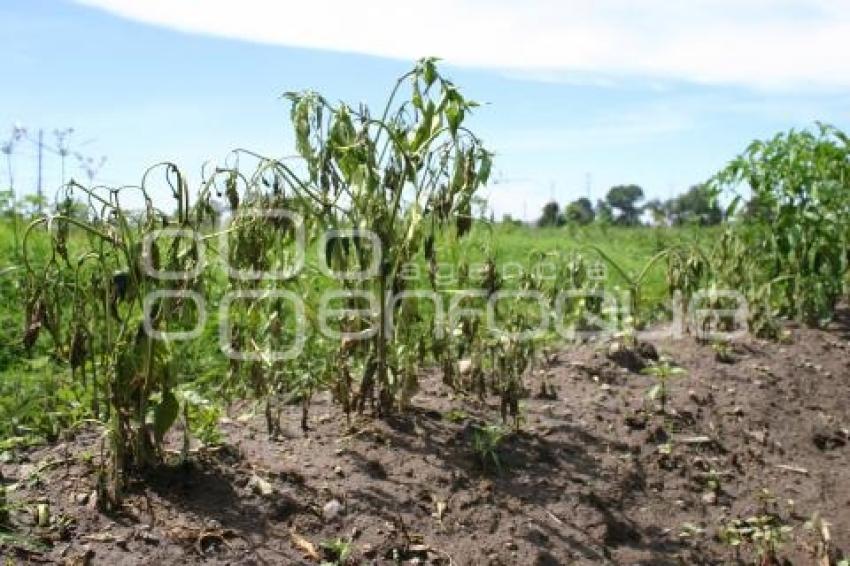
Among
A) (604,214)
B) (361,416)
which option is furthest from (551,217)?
(361,416)

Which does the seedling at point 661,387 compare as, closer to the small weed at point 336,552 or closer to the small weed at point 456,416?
the small weed at point 456,416

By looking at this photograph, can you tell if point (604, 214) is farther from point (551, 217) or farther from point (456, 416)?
point (456, 416)

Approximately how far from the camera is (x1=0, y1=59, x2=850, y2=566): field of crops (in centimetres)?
259

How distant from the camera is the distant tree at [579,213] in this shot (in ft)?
35.1

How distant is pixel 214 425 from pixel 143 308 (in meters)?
0.56

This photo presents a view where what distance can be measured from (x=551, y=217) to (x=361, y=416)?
11.1m

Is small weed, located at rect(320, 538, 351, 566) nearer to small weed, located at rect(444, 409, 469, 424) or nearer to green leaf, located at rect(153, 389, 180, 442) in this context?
green leaf, located at rect(153, 389, 180, 442)

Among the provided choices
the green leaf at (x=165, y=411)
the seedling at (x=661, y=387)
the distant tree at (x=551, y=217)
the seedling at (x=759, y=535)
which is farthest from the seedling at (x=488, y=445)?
the distant tree at (x=551, y=217)

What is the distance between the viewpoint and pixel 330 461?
3.01 m

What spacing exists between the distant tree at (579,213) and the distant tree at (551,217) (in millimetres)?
244

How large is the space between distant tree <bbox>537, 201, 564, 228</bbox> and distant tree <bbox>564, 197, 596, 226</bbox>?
24 centimetres

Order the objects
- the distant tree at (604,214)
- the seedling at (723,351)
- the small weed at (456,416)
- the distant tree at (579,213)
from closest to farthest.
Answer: the small weed at (456,416)
the seedling at (723,351)
the distant tree at (579,213)
the distant tree at (604,214)

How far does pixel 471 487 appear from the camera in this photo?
2986 millimetres

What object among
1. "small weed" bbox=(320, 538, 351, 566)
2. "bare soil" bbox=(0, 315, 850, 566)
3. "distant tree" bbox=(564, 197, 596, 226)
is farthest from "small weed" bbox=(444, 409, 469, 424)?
"distant tree" bbox=(564, 197, 596, 226)
